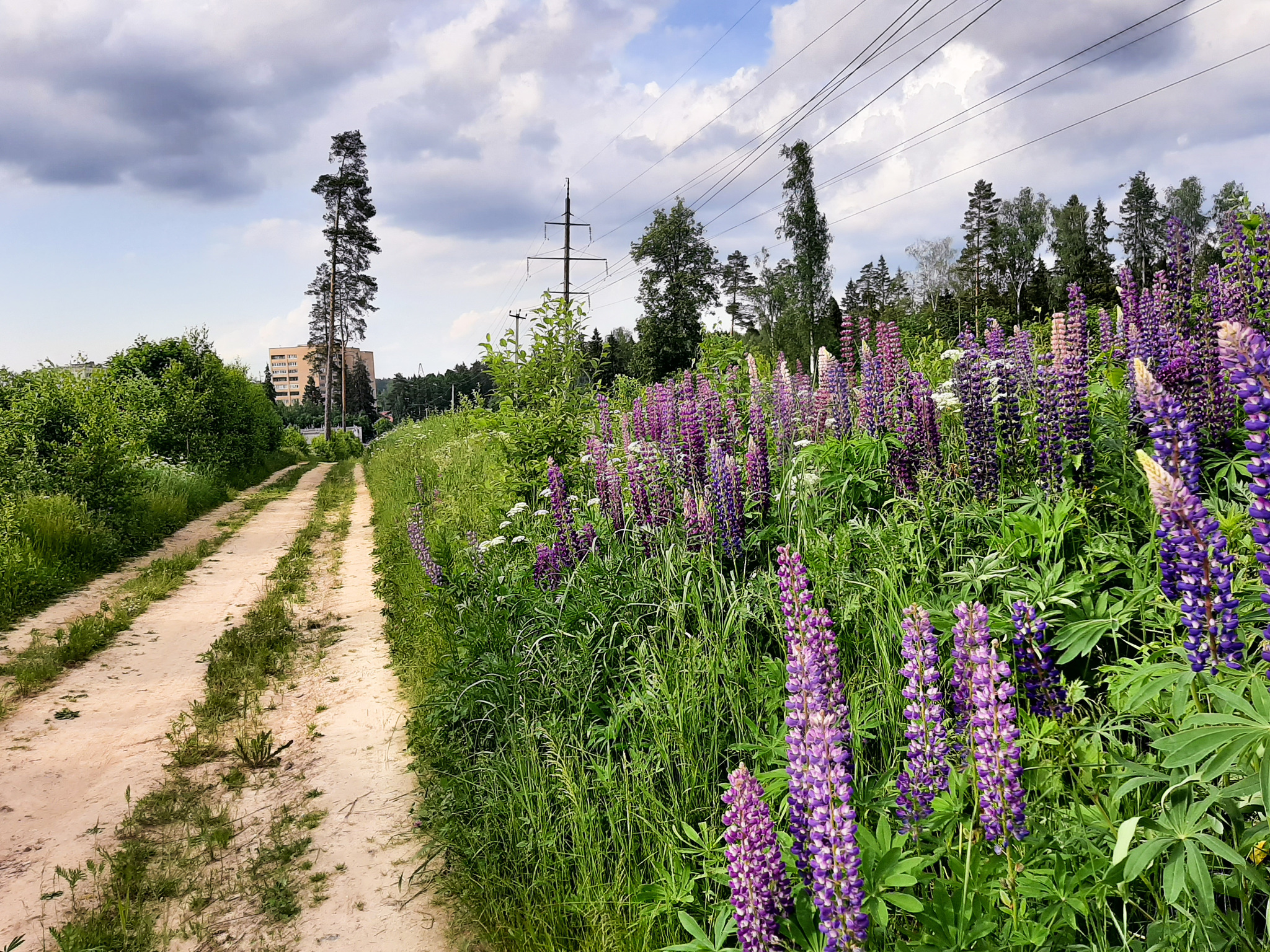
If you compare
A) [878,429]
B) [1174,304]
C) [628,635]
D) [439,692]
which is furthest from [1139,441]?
[439,692]

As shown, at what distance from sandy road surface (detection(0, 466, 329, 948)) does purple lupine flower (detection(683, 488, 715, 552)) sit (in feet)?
10.9

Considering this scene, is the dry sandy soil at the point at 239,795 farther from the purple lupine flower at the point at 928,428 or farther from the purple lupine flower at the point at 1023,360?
the purple lupine flower at the point at 1023,360

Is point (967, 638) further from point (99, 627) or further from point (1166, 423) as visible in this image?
point (99, 627)

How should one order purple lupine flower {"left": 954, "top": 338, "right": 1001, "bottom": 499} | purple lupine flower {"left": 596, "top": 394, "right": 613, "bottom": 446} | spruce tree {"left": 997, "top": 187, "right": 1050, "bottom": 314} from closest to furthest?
purple lupine flower {"left": 954, "top": 338, "right": 1001, "bottom": 499}
purple lupine flower {"left": 596, "top": 394, "right": 613, "bottom": 446}
spruce tree {"left": 997, "top": 187, "right": 1050, "bottom": 314}

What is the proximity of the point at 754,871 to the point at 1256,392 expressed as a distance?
1.48 meters

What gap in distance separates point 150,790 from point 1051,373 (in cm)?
518

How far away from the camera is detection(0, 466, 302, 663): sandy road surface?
643 centimetres

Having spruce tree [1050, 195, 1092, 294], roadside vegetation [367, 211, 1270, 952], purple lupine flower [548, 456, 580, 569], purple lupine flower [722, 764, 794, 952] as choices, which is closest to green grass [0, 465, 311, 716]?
roadside vegetation [367, 211, 1270, 952]

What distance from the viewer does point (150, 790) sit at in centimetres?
411

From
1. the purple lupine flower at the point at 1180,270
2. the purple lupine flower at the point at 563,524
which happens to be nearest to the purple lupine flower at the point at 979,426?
the purple lupine flower at the point at 1180,270

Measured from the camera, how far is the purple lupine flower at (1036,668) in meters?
2.13

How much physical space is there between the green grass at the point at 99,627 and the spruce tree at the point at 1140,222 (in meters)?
64.5

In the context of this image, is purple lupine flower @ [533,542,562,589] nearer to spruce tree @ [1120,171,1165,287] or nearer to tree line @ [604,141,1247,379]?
tree line @ [604,141,1247,379]

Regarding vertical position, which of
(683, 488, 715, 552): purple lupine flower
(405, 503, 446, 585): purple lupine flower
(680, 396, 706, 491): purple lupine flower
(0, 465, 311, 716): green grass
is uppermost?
(680, 396, 706, 491): purple lupine flower
